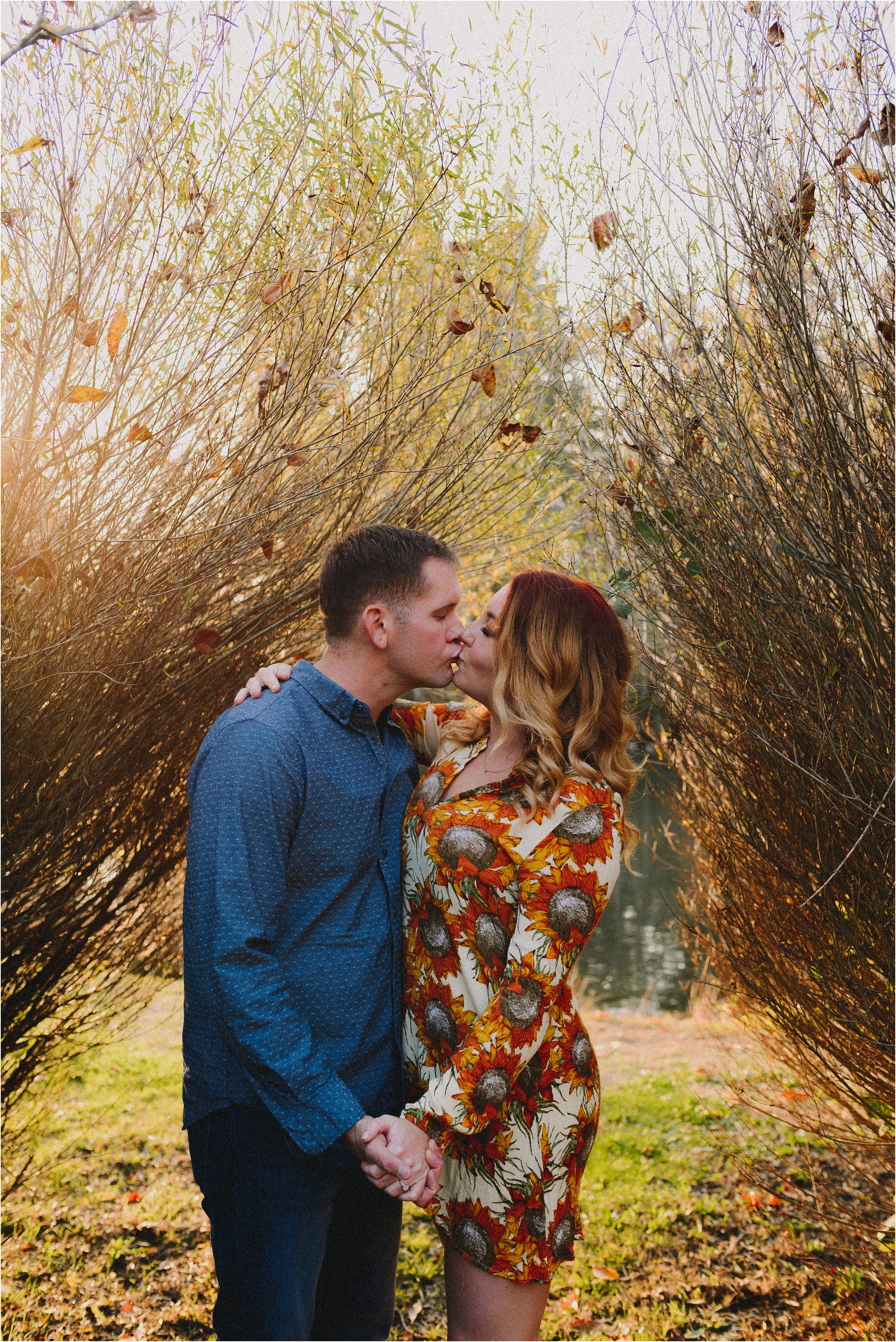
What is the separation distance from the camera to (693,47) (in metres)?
2.46

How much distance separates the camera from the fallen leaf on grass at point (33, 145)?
2.37m

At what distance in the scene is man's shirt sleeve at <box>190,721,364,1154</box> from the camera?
1833 millimetres

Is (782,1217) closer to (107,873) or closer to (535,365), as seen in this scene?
(107,873)

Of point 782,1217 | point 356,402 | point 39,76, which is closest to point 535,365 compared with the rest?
point 356,402

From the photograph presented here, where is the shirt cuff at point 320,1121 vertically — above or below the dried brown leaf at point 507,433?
below

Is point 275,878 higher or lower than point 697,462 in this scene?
lower

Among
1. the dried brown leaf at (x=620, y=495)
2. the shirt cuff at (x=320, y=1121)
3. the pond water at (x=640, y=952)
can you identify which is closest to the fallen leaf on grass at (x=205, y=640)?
the dried brown leaf at (x=620, y=495)

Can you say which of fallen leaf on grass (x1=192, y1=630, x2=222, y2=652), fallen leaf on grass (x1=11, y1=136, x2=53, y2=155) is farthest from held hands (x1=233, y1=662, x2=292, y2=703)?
fallen leaf on grass (x1=11, y1=136, x2=53, y2=155)

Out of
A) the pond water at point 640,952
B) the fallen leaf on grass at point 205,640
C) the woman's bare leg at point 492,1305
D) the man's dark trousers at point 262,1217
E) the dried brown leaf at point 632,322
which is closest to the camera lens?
the man's dark trousers at point 262,1217

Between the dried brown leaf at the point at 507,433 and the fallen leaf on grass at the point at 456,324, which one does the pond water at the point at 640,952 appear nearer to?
A: the dried brown leaf at the point at 507,433

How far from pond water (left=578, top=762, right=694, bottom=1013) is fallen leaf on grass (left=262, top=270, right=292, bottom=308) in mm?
5755

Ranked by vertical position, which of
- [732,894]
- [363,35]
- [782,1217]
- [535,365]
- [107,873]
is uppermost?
[363,35]

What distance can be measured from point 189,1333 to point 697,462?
3449mm

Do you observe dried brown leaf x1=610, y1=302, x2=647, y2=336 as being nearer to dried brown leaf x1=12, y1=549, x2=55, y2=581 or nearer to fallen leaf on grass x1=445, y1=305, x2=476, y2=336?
fallen leaf on grass x1=445, y1=305, x2=476, y2=336
